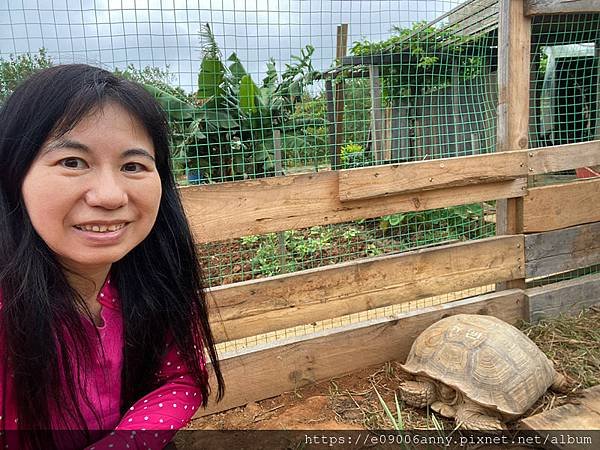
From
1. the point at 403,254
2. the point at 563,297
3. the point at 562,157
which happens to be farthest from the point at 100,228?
the point at 563,297

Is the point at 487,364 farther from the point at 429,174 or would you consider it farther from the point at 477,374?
the point at 429,174

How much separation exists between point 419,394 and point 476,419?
0.97 ft

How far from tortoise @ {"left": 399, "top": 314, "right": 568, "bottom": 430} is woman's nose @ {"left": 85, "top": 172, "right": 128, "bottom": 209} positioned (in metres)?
1.99

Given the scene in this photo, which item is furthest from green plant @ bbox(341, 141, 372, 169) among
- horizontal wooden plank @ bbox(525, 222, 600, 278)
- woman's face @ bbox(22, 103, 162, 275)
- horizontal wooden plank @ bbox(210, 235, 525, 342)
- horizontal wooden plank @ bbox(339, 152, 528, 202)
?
woman's face @ bbox(22, 103, 162, 275)

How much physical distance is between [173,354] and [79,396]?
0.27 meters

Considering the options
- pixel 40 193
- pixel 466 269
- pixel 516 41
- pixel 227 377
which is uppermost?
pixel 516 41

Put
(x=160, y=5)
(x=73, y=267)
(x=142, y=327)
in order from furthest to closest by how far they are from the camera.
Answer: (x=160, y=5), (x=142, y=327), (x=73, y=267)

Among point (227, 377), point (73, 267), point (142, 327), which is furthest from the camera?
point (227, 377)

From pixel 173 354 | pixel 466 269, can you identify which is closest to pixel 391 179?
pixel 466 269

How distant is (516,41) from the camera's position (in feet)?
10.3

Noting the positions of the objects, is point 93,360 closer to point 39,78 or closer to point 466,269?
point 39,78

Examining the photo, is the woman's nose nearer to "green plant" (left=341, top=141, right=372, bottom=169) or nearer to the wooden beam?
"green plant" (left=341, top=141, right=372, bottom=169)

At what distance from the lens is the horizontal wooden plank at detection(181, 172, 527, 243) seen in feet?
8.05

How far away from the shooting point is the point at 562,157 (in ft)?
10.9
